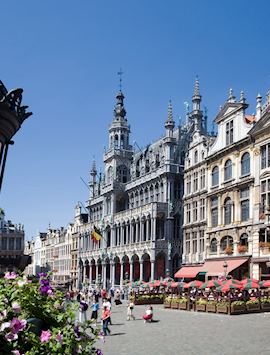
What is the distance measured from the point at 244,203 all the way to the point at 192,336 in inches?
891

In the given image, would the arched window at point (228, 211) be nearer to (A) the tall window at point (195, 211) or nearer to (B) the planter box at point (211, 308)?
(A) the tall window at point (195, 211)

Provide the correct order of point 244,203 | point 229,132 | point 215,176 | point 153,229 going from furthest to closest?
point 153,229
point 215,176
point 229,132
point 244,203

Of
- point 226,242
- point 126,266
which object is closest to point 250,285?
point 226,242

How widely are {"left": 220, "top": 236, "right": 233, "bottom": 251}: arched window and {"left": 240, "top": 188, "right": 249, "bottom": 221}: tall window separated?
260 cm

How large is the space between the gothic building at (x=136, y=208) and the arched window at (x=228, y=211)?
14515mm

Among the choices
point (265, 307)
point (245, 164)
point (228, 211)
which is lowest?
point (265, 307)

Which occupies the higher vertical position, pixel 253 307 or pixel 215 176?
pixel 215 176

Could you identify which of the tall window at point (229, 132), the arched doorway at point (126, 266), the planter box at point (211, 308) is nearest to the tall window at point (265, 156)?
the tall window at point (229, 132)

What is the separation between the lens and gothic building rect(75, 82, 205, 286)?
59438 millimetres

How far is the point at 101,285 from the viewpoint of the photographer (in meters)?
71.1

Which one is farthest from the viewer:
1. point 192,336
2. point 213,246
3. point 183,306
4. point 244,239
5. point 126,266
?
point 126,266

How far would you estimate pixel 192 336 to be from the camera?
21062 millimetres

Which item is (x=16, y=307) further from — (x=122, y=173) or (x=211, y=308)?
(x=122, y=173)

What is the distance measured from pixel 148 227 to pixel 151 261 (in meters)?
4.23
